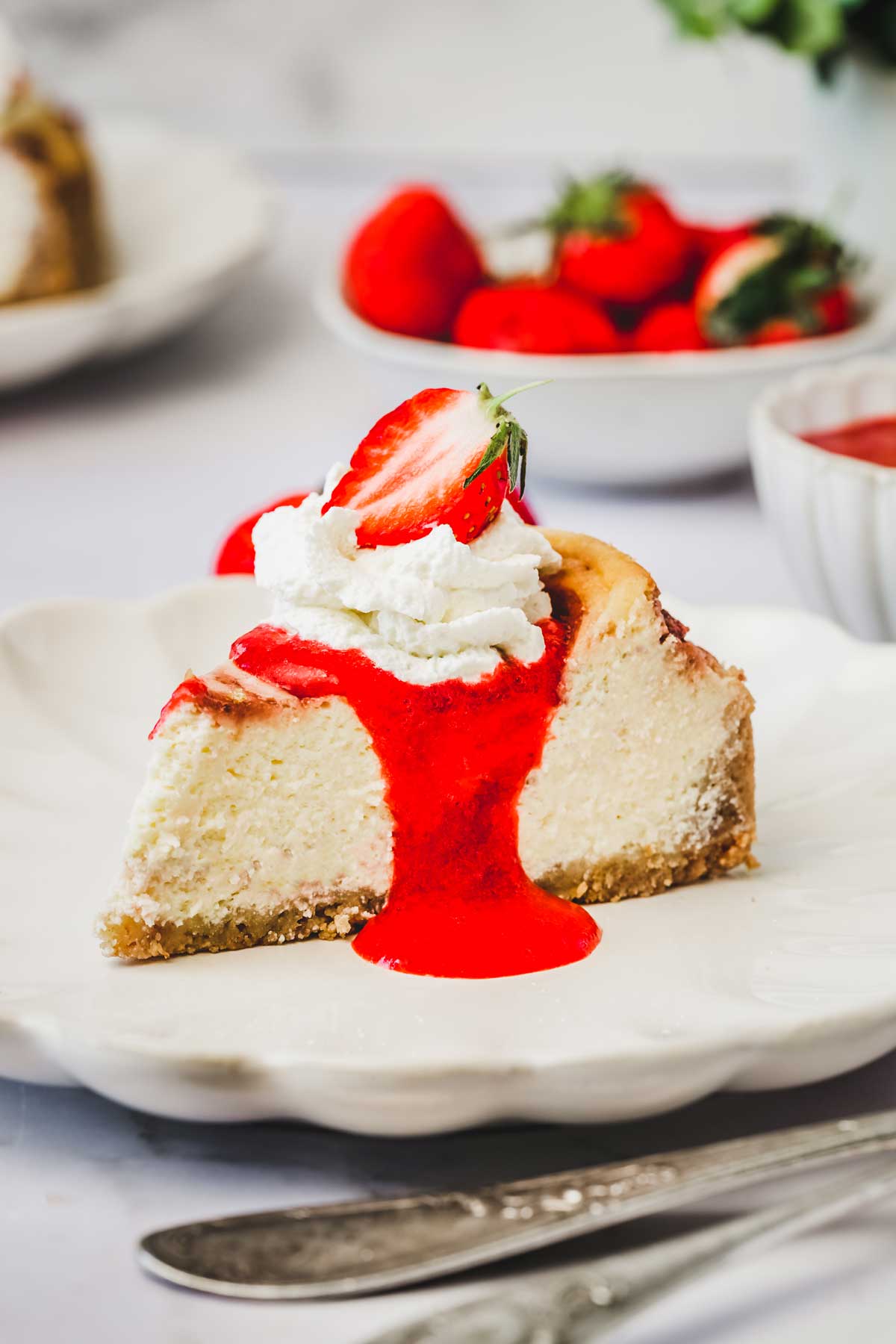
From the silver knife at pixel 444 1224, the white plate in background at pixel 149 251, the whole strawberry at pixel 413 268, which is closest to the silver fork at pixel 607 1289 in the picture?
the silver knife at pixel 444 1224

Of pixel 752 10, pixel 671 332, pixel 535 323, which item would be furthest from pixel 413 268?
pixel 752 10

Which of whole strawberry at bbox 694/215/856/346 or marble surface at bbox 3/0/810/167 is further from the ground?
marble surface at bbox 3/0/810/167

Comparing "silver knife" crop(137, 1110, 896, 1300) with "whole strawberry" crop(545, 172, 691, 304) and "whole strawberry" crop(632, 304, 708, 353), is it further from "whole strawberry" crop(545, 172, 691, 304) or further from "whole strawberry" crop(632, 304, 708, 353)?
"whole strawberry" crop(545, 172, 691, 304)

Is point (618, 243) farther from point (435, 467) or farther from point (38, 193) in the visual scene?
point (435, 467)

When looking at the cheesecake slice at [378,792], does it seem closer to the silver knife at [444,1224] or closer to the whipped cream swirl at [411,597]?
the whipped cream swirl at [411,597]

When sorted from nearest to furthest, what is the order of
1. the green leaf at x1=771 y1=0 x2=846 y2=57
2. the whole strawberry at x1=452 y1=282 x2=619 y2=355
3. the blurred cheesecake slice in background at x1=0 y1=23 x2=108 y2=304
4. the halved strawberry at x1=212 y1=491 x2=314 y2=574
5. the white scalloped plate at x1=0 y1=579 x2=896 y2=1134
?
the white scalloped plate at x1=0 y1=579 x2=896 y2=1134 → the halved strawberry at x1=212 y1=491 x2=314 y2=574 → the whole strawberry at x1=452 y1=282 x2=619 y2=355 → the green leaf at x1=771 y1=0 x2=846 y2=57 → the blurred cheesecake slice in background at x1=0 y1=23 x2=108 y2=304

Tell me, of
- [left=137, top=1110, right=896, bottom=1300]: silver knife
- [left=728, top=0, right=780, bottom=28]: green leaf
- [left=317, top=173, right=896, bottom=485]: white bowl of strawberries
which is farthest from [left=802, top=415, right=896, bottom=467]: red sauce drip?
[left=137, top=1110, right=896, bottom=1300]: silver knife
